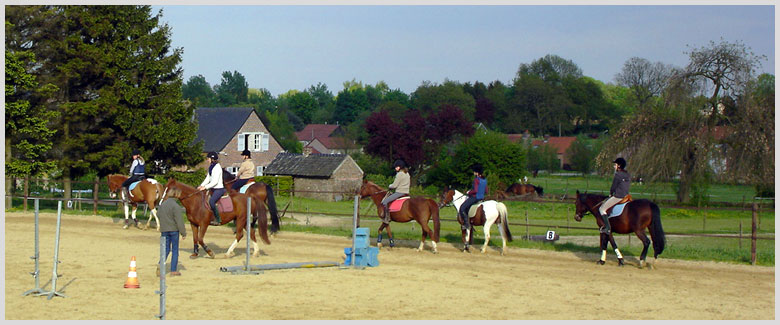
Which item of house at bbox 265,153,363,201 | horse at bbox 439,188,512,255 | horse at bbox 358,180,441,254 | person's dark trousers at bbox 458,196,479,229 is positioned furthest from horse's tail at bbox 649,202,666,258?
house at bbox 265,153,363,201

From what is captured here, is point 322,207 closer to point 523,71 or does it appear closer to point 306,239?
point 306,239

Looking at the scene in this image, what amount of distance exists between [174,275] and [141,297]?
7.03ft

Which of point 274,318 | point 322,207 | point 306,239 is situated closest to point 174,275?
point 274,318

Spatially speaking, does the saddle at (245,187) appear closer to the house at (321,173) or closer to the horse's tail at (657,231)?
the horse's tail at (657,231)

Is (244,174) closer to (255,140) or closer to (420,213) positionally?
(420,213)

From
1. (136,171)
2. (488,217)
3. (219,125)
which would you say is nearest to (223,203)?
(488,217)

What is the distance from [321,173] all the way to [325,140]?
71847 millimetres

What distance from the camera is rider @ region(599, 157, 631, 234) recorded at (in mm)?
17219

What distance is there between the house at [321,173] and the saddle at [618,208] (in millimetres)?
31374

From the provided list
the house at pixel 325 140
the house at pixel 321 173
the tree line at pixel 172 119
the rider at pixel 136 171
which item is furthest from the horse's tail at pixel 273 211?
the house at pixel 325 140

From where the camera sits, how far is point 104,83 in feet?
114

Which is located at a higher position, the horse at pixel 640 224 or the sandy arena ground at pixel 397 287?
the horse at pixel 640 224

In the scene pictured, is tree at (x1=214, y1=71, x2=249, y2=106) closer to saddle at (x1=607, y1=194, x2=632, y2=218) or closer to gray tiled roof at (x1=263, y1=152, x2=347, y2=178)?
gray tiled roof at (x1=263, y1=152, x2=347, y2=178)

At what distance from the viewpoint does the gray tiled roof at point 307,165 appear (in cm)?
5022
